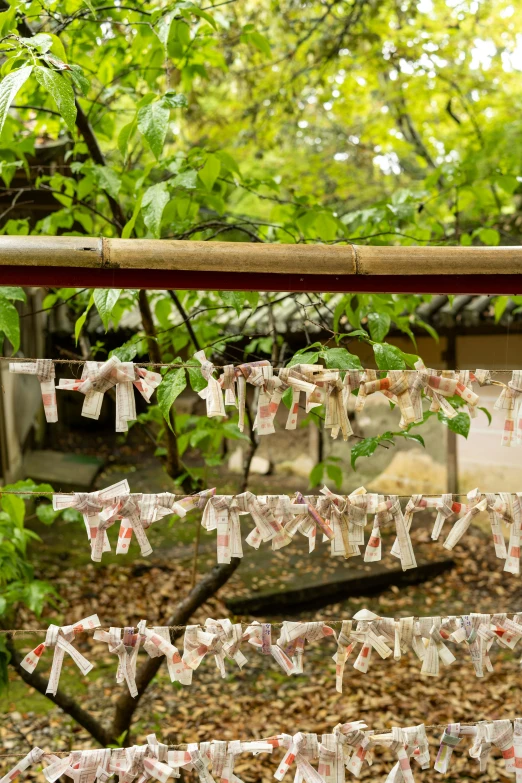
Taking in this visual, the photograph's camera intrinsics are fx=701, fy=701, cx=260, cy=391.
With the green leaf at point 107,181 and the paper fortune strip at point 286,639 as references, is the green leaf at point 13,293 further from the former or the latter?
the paper fortune strip at point 286,639

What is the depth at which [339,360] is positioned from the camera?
2.02 meters

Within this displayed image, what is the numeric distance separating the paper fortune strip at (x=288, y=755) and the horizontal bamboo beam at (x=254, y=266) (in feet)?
3.95

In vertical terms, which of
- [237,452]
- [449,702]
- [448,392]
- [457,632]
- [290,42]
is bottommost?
[449,702]

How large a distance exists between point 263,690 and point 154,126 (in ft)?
14.8

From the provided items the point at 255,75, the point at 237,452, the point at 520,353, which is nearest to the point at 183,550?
the point at 237,452

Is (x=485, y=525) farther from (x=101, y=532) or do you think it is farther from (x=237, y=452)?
(x=101, y=532)

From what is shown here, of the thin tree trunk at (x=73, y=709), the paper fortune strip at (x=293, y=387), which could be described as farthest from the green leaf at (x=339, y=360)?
the thin tree trunk at (x=73, y=709)

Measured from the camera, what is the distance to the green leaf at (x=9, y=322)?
1957mm

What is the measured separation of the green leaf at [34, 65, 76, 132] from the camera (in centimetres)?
157

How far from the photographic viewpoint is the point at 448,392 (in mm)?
1823

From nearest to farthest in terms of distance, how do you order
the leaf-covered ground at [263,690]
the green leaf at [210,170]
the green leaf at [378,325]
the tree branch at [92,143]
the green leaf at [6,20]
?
the green leaf at [6,20], the green leaf at [378,325], the green leaf at [210,170], the tree branch at [92,143], the leaf-covered ground at [263,690]

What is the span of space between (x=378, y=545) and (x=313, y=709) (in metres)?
3.68

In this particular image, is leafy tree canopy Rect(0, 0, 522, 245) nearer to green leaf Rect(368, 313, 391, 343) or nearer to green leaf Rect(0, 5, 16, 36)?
green leaf Rect(0, 5, 16, 36)

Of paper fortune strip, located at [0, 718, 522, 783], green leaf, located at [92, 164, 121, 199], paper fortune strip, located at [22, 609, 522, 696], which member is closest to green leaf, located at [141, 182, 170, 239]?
green leaf, located at [92, 164, 121, 199]
